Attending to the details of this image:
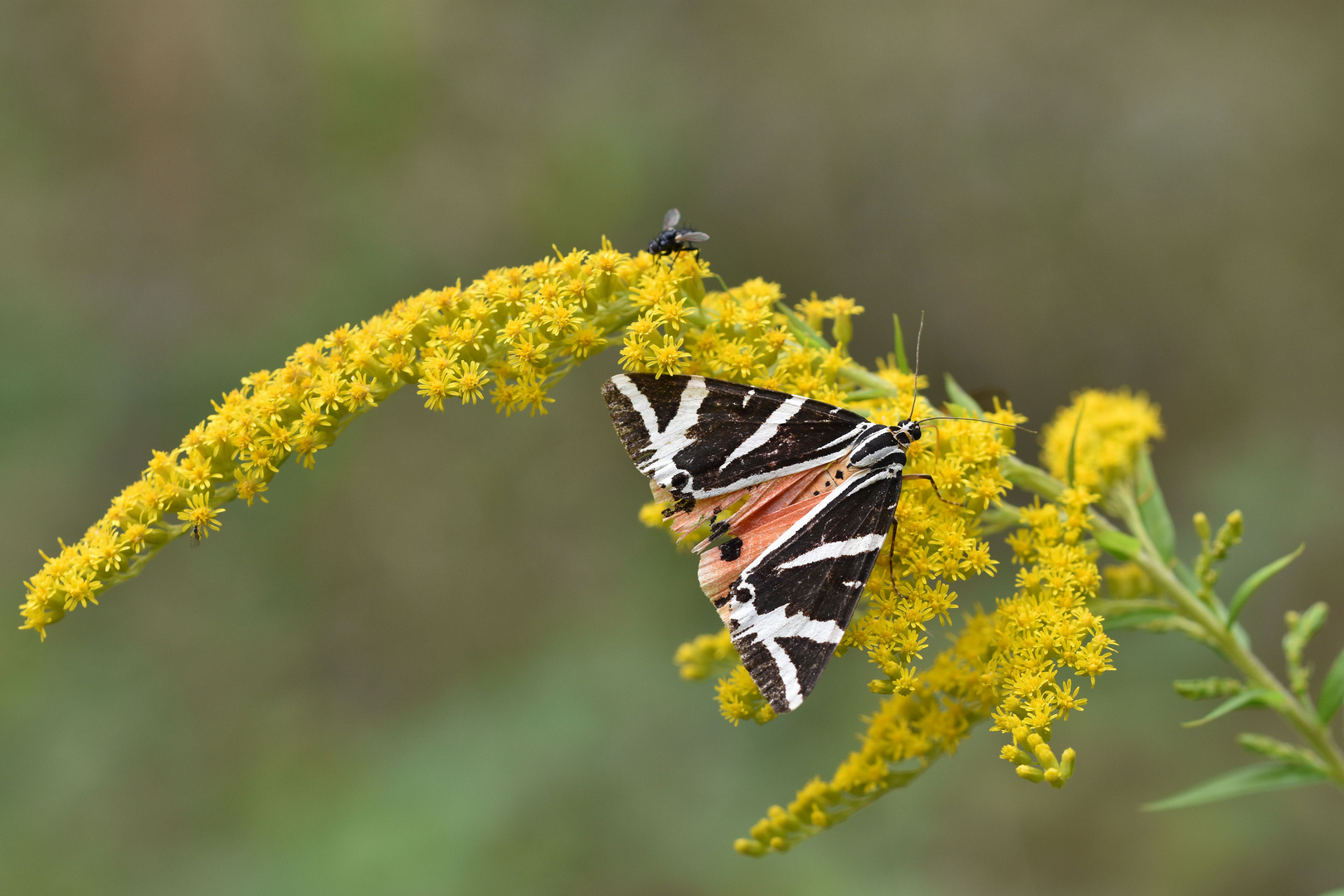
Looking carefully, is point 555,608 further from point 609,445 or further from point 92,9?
point 92,9

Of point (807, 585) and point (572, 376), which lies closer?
point (807, 585)

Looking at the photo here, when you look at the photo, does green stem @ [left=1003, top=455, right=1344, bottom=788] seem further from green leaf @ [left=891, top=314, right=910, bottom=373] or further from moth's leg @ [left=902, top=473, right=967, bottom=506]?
green leaf @ [left=891, top=314, right=910, bottom=373]

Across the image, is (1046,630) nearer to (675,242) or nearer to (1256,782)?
(1256,782)

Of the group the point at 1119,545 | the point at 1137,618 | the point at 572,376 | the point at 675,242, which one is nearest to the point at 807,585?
the point at 1119,545

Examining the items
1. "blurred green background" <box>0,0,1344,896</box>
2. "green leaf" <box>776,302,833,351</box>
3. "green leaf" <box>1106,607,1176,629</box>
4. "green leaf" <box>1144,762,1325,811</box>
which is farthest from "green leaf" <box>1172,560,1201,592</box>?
"blurred green background" <box>0,0,1344,896</box>

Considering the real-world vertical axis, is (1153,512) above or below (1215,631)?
above

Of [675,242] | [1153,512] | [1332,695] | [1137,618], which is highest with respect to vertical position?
[675,242]

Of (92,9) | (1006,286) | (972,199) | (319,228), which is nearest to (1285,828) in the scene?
(1006,286)
